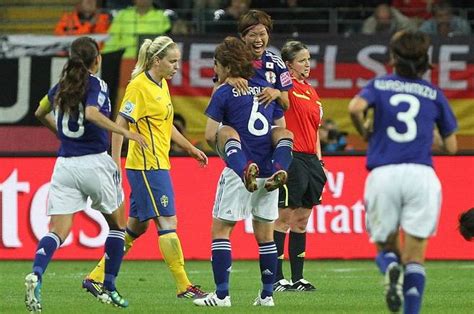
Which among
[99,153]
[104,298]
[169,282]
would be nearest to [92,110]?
[99,153]

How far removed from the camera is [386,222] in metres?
8.34

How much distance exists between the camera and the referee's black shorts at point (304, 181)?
12.8 metres

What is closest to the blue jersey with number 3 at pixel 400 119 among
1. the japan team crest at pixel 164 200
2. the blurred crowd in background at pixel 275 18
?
the japan team crest at pixel 164 200

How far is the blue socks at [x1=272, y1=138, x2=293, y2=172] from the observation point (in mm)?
10445

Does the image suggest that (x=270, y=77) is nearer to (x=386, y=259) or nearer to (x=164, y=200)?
(x=164, y=200)

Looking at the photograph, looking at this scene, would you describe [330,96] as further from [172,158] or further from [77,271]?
[77,271]

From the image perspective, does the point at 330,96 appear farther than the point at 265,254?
Yes

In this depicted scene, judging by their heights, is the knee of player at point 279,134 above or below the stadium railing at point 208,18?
above

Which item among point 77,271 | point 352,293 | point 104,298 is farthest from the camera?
point 77,271

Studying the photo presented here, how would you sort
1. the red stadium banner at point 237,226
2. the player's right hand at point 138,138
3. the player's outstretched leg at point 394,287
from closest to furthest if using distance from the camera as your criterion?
the player's outstretched leg at point 394,287, the player's right hand at point 138,138, the red stadium banner at point 237,226

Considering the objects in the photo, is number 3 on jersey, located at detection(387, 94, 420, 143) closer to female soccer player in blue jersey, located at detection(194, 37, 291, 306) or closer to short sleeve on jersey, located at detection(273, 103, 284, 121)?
female soccer player in blue jersey, located at detection(194, 37, 291, 306)

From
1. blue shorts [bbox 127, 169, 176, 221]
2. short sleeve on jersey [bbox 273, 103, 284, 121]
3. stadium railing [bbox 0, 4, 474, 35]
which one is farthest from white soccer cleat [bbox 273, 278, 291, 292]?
stadium railing [bbox 0, 4, 474, 35]

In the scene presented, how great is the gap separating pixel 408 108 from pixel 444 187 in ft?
26.3

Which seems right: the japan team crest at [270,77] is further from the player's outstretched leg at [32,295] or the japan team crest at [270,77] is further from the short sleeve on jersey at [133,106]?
the player's outstretched leg at [32,295]
